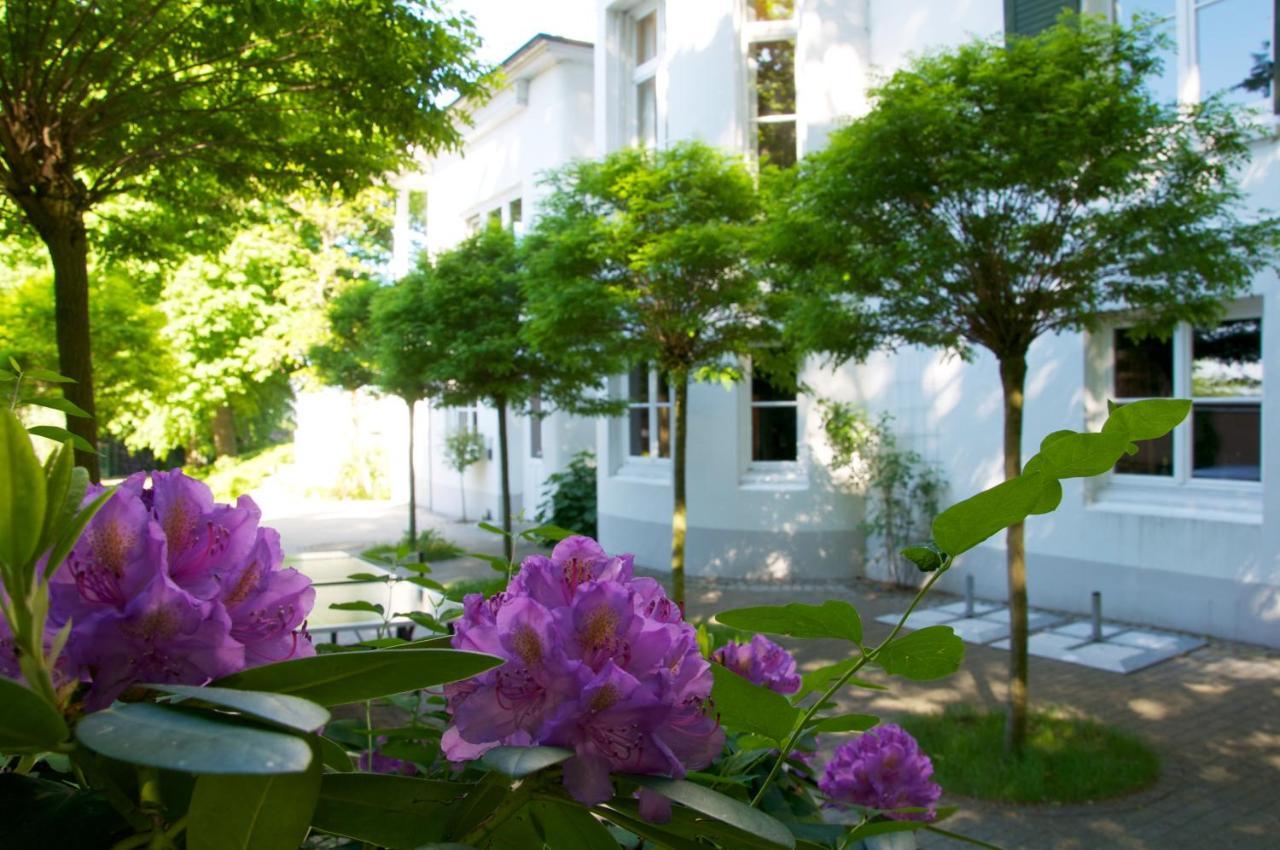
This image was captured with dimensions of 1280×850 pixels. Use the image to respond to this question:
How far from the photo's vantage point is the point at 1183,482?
8758 mm

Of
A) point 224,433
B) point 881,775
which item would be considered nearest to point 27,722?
point 881,775

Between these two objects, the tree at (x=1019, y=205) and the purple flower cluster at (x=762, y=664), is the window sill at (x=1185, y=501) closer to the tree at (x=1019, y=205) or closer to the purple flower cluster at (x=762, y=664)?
the tree at (x=1019, y=205)

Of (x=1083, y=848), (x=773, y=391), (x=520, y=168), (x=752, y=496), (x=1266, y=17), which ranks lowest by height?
(x=1083, y=848)

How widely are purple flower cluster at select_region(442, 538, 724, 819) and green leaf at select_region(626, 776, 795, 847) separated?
0.07ft

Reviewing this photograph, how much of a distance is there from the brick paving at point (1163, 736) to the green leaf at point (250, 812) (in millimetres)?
4029

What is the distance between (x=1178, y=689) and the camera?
7188 mm

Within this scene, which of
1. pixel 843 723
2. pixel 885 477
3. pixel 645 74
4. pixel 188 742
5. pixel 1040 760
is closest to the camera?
pixel 188 742

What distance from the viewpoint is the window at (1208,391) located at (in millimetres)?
8305

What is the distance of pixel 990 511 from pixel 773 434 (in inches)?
470

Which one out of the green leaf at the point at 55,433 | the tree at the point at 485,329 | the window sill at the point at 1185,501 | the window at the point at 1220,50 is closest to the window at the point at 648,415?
the tree at the point at 485,329

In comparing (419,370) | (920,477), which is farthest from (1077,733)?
(419,370)

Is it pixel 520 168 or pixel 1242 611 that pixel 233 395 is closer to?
pixel 520 168

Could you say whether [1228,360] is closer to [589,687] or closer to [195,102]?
[195,102]

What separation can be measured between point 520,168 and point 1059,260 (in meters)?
13.0
